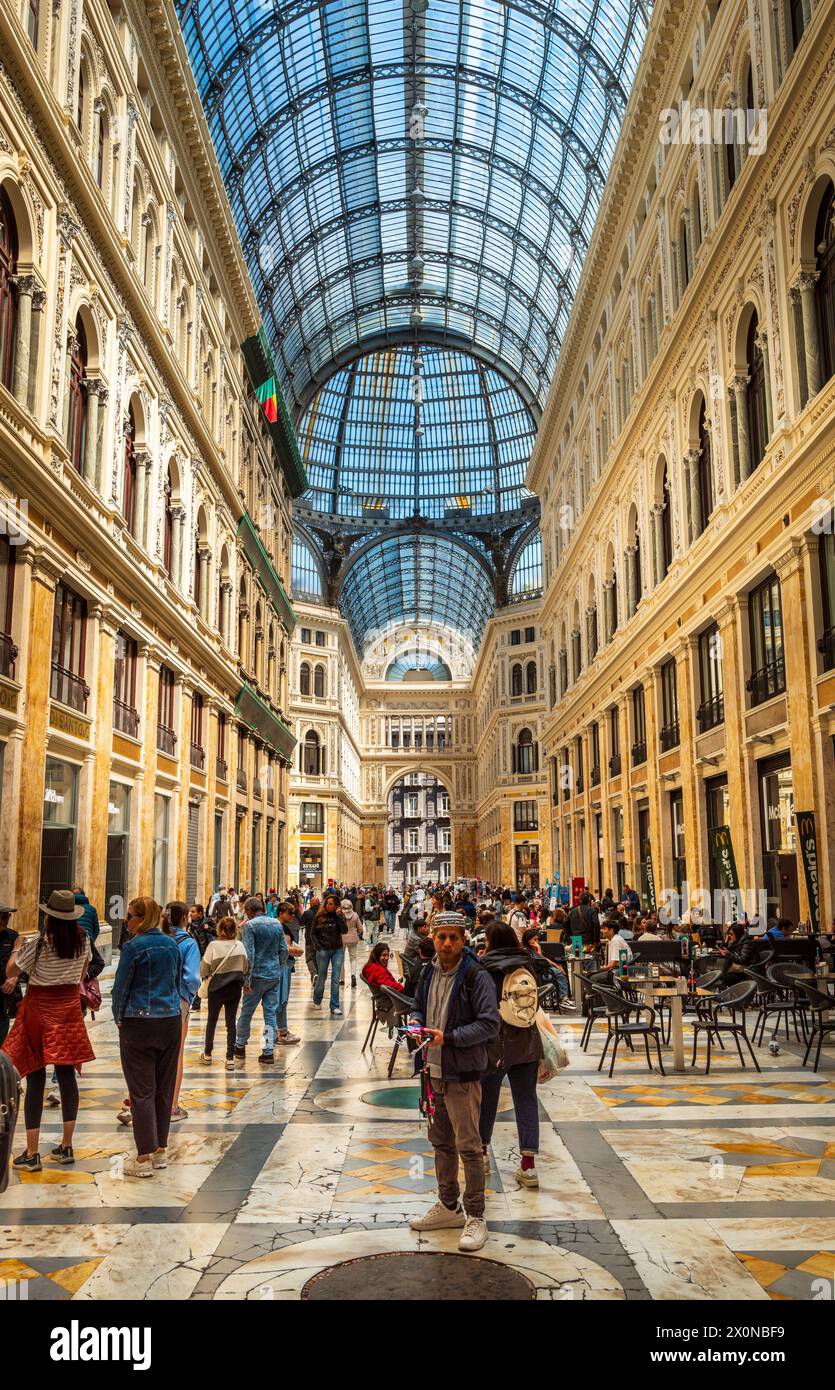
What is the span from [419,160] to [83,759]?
116 feet

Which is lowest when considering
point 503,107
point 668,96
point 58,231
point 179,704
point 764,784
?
point 764,784

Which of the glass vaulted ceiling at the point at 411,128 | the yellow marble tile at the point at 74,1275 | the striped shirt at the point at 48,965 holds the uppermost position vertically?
the glass vaulted ceiling at the point at 411,128

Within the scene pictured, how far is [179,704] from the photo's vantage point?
25.9m

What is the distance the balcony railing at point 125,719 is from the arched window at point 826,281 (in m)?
13.7

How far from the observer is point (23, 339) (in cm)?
1509

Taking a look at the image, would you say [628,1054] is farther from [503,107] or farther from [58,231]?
[503,107]

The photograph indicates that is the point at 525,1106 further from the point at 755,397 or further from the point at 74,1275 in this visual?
the point at 755,397

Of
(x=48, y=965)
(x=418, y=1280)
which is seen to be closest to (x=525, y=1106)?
(x=418, y=1280)

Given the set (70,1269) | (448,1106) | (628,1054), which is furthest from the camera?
(628,1054)

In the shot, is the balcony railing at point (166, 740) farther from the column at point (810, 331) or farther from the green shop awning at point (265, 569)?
the column at point (810, 331)

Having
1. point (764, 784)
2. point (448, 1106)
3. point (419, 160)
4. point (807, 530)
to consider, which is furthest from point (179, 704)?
point (419, 160)

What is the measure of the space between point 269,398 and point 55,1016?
3487 cm

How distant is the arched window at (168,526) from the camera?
2512 cm

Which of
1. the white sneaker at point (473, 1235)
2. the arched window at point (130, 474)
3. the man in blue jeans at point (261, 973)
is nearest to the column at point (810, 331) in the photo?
the man in blue jeans at point (261, 973)
